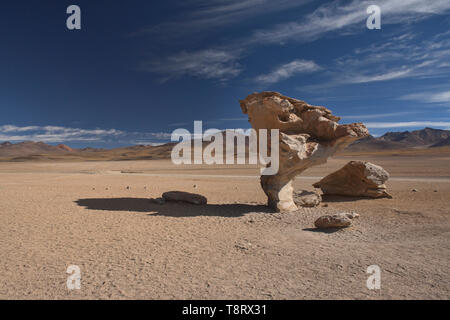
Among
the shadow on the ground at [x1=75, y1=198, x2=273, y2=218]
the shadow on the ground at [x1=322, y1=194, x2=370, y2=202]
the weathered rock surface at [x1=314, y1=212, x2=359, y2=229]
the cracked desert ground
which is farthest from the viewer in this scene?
the shadow on the ground at [x1=322, y1=194, x2=370, y2=202]

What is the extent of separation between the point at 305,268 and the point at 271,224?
4.01m

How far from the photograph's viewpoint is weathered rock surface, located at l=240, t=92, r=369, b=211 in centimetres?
1181

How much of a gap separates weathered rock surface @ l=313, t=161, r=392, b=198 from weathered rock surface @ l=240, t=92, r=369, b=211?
3.28 meters

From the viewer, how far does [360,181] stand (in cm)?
1541

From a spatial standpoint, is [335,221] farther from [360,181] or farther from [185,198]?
[360,181]

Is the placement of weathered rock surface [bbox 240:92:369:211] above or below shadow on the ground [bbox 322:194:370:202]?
above

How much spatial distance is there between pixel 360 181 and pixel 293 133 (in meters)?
5.74

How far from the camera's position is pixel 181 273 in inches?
232

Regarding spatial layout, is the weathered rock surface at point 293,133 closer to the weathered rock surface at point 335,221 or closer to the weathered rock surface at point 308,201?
the weathered rock surface at point 308,201

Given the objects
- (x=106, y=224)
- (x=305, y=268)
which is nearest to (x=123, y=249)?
(x=106, y=224)

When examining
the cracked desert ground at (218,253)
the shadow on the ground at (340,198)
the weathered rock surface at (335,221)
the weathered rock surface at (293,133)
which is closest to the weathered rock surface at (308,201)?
the weathered rock surface at (293,133)

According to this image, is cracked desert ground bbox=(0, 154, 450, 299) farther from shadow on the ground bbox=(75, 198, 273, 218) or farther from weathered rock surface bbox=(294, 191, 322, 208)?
weathered rock surface bbox=(294, 191, 322, 208)

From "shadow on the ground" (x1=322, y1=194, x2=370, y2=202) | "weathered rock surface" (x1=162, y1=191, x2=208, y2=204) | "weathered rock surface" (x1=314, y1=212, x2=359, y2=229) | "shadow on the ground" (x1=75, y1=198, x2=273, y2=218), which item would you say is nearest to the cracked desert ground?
"shadow on the ground" (x1=75, y1=198, x2=273, y2=218)
